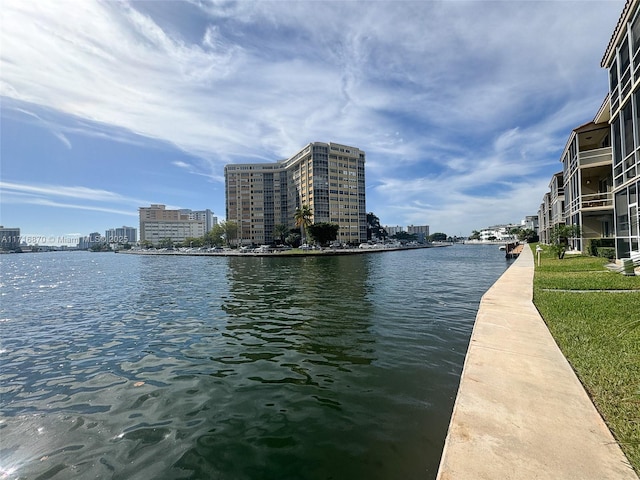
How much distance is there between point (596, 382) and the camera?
466cm

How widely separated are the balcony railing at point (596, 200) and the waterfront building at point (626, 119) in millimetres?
9589

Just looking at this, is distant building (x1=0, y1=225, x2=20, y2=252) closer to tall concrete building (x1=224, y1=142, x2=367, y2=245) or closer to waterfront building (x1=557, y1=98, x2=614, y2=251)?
tall concrete building (x1=224, y1=142, x2=367, y2=245)

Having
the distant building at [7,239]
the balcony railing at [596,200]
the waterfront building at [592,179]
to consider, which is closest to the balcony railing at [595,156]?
the waterfront building at [592,179]

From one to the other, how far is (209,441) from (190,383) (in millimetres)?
2279

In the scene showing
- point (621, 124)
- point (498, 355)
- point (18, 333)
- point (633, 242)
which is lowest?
point (18, 333)

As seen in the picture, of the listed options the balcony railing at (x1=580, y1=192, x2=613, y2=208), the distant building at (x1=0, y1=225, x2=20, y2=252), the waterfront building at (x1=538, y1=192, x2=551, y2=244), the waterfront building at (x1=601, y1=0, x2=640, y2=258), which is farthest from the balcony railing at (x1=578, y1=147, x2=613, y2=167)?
the distant building at (x1=0, y1=225, x2=20, y2=252)

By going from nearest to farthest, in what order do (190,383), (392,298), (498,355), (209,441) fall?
(209,441)
(498,355)
(190,383)
(392,298)

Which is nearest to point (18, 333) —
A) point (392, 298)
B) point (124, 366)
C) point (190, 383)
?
point (124, 366)

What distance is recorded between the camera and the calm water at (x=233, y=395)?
409cm

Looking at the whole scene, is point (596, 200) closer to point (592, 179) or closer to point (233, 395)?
point (592, 179)

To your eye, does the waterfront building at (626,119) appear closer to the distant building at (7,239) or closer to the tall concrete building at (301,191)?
the tall concrete building at (301,191)

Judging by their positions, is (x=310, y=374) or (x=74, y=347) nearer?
(x=310, y=374)

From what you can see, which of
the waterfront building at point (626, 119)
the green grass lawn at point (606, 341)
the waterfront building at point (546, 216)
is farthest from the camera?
the waterfront building at point (546, 216)

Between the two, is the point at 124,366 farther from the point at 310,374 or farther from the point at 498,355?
the point at 498,355
